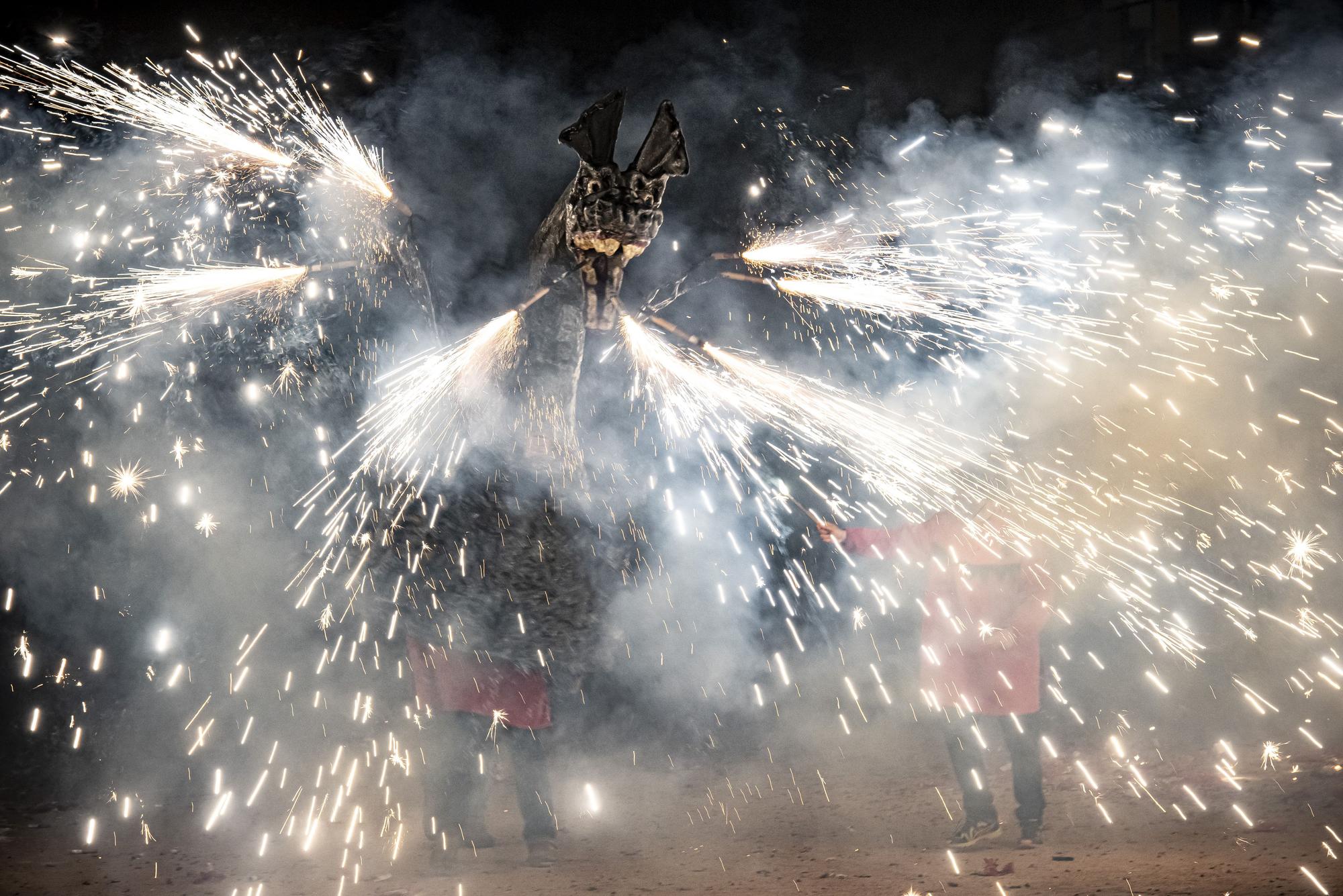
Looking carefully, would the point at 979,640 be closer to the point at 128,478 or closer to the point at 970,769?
the point at 970,769

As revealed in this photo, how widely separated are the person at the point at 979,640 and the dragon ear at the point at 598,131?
1.73 meters

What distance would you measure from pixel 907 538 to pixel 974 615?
379 mm

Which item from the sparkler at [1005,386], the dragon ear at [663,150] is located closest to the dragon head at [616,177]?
the dragon ear at [663,150]

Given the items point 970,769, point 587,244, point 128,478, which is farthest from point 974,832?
point 128,478

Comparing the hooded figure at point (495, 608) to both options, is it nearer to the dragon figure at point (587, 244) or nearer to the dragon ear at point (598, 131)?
the dragon figure at point (587, 244)

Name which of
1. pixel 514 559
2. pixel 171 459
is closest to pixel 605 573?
pixel 514 559

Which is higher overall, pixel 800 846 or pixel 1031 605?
pixel 1031 605

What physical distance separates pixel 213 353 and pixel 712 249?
231 centimetres

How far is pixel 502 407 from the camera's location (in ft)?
8.95

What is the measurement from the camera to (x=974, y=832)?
346 centimetres

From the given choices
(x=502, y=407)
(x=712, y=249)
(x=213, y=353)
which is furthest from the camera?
(x=213, y=353)

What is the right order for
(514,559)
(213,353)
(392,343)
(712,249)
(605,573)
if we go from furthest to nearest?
(213,353)
(712,249)
(392,343)
(605,573)
(514,559)

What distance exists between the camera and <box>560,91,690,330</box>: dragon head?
2.07 m

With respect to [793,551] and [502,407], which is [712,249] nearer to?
[502,407]
